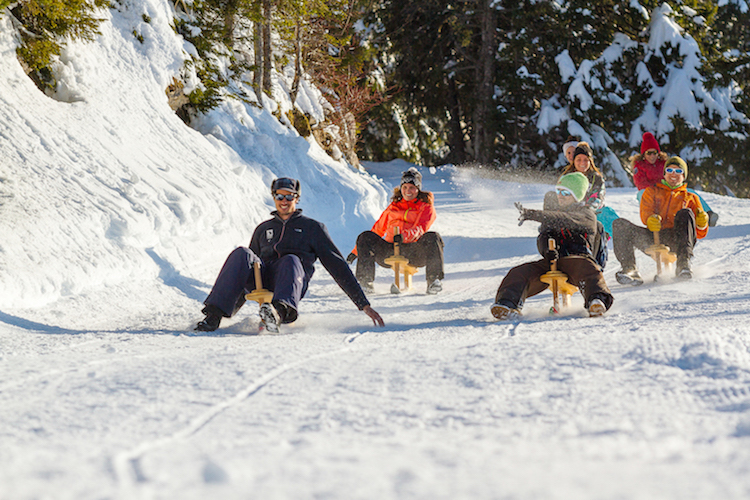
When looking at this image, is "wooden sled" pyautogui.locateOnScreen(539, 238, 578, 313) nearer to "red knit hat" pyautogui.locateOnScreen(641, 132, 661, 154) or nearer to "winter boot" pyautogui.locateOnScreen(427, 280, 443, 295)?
"winter boot" pyautogui.locateOnScreen(427, 280, 443, 295)

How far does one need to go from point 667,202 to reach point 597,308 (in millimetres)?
2635

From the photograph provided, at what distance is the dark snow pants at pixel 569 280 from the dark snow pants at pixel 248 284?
49.3 inches

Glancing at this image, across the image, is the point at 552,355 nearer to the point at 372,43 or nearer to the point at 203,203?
the point at 203,203

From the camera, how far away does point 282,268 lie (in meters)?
3.86

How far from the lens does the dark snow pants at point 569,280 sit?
3832 millimetres

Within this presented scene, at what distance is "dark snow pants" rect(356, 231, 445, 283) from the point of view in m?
5.87

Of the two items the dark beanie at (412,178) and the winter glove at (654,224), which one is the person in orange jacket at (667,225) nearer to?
the winter glove at (654,224)

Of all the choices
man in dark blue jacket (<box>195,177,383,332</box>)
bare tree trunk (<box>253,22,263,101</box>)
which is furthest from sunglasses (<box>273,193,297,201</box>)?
bare tree trunk (<box>253,22,263,101</box>)

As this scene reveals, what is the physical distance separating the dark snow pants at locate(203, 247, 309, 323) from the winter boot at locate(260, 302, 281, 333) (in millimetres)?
92

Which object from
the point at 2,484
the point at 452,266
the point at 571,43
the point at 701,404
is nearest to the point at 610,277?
the point at 452,266

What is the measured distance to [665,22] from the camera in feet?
59.7

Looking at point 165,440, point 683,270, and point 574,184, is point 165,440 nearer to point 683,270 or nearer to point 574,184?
point 574,184

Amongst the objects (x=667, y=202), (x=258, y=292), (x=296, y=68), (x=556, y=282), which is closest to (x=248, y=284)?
(x=258, y=292)

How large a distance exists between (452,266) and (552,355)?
5078mm
